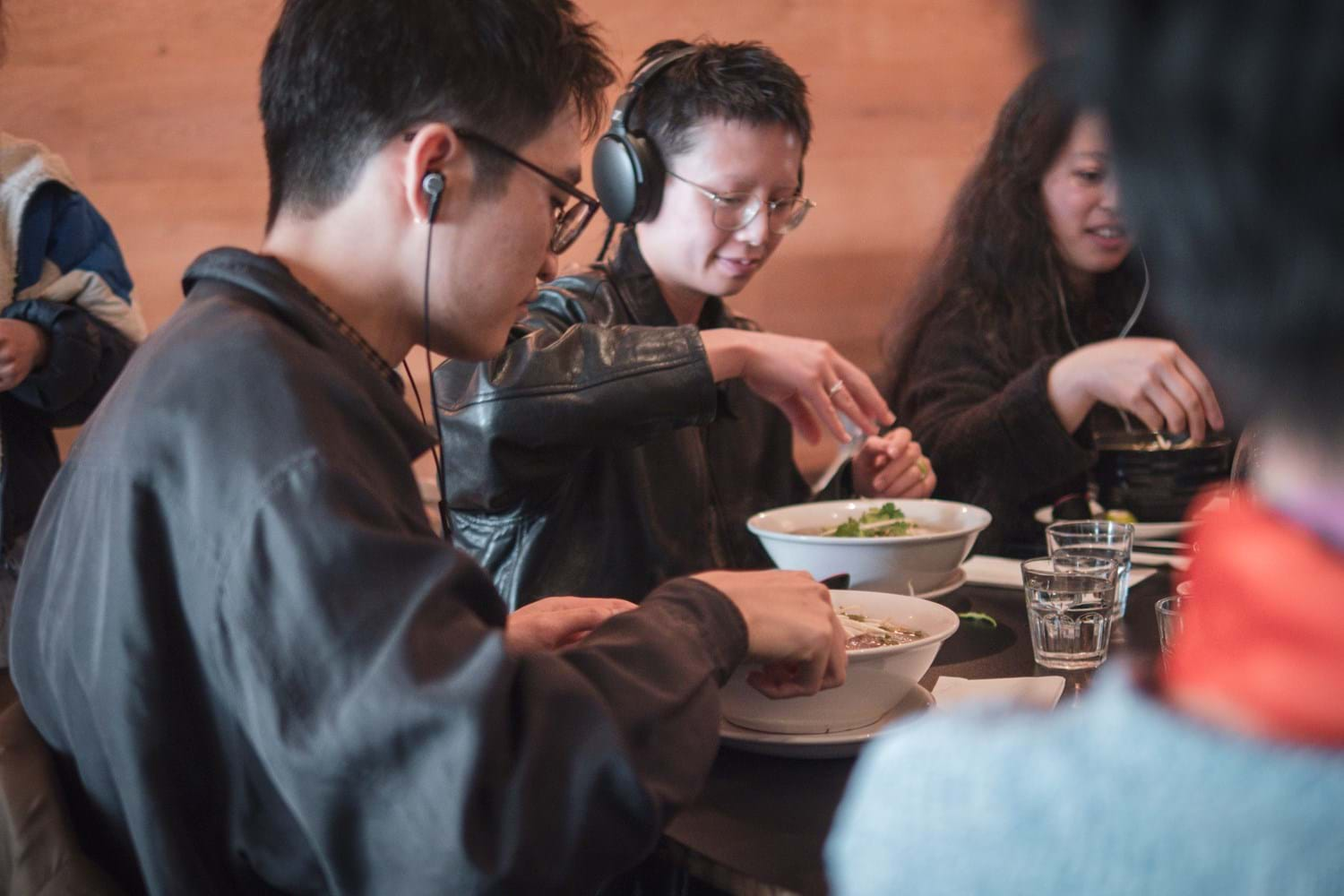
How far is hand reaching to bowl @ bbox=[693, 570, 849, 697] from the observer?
1022 millimetres

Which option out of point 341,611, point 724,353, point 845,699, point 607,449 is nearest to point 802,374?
point 724,353

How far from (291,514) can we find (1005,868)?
0.51 metres

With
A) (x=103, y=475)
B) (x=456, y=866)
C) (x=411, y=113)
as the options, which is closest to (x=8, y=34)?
(x=411, y=113)

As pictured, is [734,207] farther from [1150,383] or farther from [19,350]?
[19,350]

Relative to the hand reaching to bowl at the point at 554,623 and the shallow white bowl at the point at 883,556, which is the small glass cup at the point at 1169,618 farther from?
the hand reaching to bowl at the point at 554,623

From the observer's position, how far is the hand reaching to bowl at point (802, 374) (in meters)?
1.65

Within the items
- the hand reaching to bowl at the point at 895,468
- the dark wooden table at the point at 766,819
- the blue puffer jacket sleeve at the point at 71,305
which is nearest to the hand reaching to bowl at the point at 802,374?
the hand reaching to bowl at the point at 895,468

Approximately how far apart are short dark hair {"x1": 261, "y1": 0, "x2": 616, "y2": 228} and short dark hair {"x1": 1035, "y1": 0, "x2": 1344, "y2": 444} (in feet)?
2.27

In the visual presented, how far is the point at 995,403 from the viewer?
7.45 feet

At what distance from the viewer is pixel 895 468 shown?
2.00m

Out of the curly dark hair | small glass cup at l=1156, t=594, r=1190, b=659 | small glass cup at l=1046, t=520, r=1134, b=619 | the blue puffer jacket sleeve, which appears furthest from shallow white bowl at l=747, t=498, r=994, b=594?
the blue puffer jacket sleeve

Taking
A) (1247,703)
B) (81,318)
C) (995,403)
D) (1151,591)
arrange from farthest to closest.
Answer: (995,403) → (81,318) → (1151,591) → (1247,703)

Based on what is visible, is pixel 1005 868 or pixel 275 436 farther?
pixel 275 436

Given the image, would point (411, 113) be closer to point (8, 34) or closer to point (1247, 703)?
point (1247, 703)
